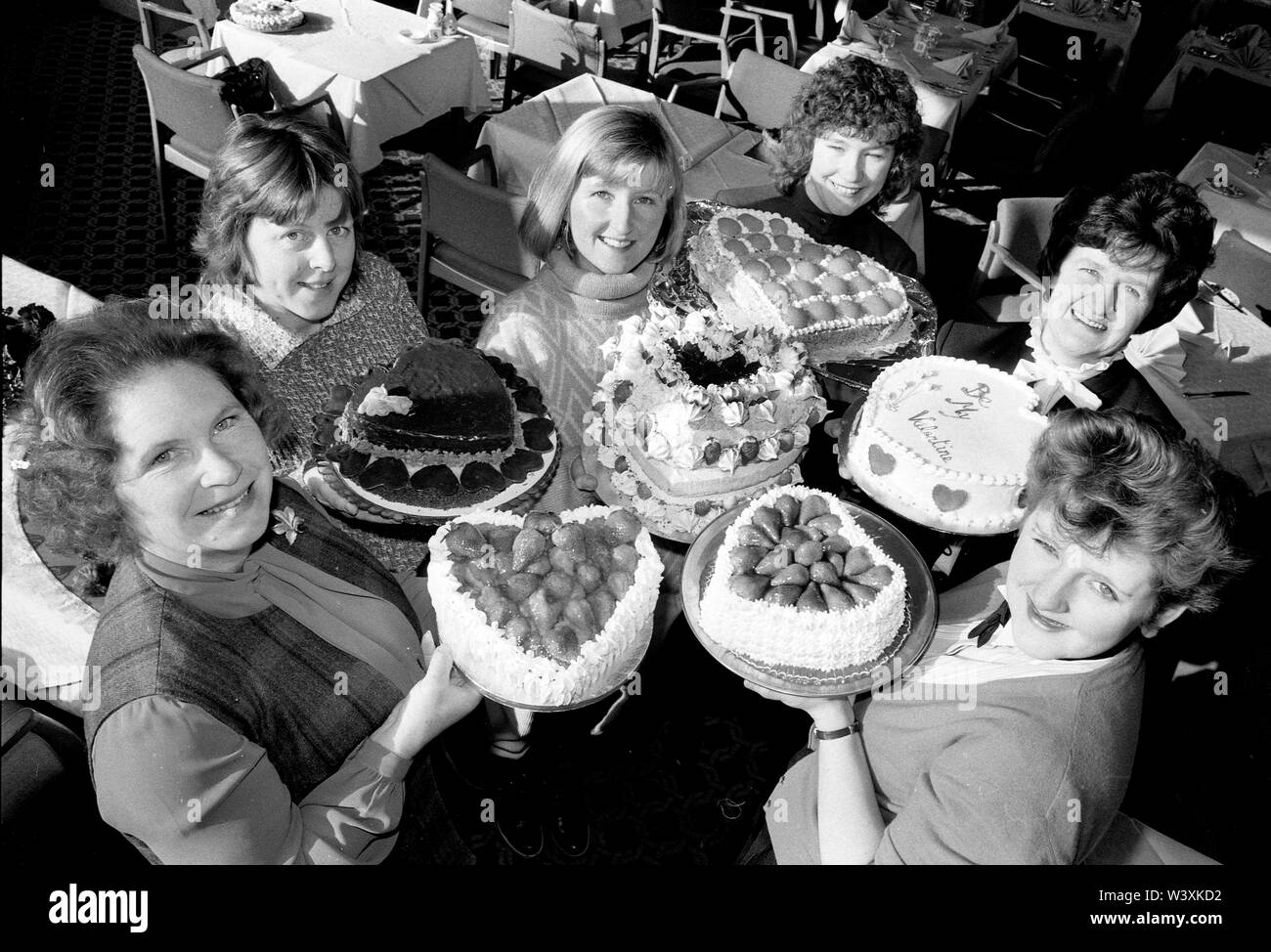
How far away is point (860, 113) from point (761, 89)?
2790mm

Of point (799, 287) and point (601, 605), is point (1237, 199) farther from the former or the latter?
point (601, 605)

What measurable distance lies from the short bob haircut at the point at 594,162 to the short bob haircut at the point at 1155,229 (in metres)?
1.36

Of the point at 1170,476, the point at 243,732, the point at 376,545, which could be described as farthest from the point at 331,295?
the point at 1170,476

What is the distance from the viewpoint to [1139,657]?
1.86 meters

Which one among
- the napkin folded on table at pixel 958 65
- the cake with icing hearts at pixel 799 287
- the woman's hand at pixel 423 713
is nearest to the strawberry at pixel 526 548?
the woman's hand at pixel 423 713

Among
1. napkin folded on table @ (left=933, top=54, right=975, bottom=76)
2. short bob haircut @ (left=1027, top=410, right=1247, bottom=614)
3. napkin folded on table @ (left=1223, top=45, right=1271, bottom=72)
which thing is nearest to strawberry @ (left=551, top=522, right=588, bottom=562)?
short bob haircut @ (left=1027, top=410, right=1247, bottom=614)

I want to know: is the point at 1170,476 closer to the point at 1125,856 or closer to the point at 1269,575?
the point at 1125,856

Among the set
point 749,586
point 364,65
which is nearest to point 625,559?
point 749,586

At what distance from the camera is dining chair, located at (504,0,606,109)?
6621mm

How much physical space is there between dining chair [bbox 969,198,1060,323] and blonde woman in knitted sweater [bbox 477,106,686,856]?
2425mm

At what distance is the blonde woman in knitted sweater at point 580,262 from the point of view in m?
2.77

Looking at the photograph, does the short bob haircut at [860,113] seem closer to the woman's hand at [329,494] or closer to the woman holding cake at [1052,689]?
the woman holding cake at [1052,689]

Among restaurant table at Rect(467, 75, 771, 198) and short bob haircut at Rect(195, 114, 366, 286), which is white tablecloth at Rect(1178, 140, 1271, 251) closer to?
restaurant table at Rect(467, 75, 771, 198)

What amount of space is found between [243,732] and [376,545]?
89 cm
